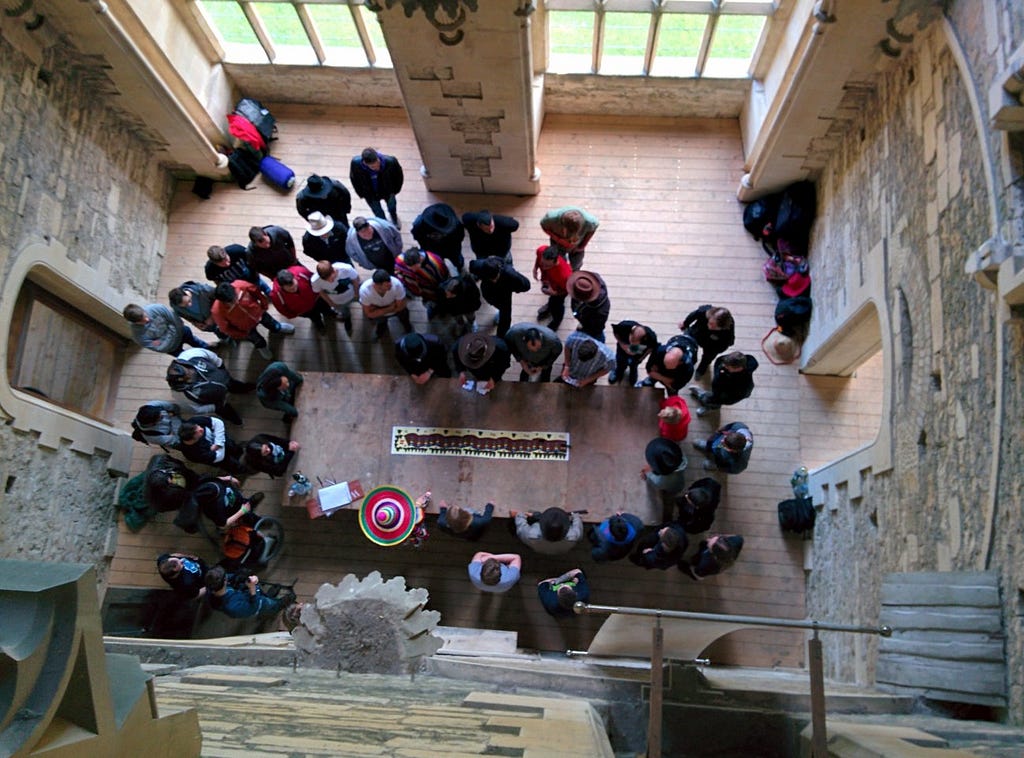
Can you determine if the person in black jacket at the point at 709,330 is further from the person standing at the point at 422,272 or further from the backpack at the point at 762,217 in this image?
the person standing at the point at 422,272

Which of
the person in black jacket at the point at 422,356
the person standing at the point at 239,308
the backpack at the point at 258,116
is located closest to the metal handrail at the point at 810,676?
the person in black jacket at the point at 422,356

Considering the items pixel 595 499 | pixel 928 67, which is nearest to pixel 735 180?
pixel 928 67

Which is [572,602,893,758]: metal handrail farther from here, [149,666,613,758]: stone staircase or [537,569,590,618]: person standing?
[537,569,590,618]: person standing

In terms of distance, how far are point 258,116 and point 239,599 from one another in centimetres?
535

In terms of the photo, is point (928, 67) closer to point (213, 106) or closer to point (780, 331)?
point (780, 331)

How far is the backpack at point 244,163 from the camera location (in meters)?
8.80

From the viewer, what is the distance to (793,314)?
791 cm

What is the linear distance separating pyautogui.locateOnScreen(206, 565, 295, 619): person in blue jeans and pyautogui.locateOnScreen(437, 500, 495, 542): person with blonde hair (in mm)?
1765

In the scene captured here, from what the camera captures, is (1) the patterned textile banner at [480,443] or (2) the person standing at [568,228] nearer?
(2) the person standing at [568,228]

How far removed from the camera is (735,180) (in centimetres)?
879

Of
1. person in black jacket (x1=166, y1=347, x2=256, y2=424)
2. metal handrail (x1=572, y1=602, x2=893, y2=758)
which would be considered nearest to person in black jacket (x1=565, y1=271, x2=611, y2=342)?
person in black jacket (x1=166, y1=347, x2=256, y2=424)

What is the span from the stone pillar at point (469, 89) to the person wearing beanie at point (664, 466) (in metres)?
3.38

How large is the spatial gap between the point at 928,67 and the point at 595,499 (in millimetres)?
4234

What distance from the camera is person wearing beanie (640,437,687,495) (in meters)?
6.77
